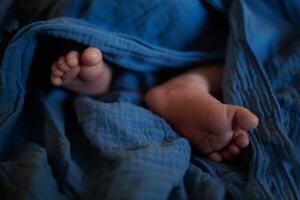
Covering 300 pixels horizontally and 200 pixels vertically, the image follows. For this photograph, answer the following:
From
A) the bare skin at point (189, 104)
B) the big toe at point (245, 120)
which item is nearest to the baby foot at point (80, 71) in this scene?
the bare skin at point (189, 104)

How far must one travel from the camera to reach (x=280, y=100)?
2.11ft

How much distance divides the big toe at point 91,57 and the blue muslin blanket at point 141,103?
0.03m

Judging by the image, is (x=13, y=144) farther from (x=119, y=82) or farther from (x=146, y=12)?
(x=146, y=12)

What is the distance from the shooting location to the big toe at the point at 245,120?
0.55 meters

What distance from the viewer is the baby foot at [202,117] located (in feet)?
1.88

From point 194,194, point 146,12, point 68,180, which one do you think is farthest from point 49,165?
point 146,12

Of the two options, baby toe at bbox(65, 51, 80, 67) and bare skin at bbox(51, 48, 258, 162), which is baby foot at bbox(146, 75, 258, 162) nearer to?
bare skin at bbox(51, 48, 258, 162)

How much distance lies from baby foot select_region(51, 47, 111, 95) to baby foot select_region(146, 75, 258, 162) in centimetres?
10

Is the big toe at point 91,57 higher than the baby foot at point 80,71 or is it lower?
higher

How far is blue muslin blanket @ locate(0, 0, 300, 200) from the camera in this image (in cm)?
54

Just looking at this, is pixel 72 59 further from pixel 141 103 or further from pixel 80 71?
pixel 141 103

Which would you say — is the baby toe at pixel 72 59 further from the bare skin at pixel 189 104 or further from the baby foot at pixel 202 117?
the baby foot at pixel 202 117

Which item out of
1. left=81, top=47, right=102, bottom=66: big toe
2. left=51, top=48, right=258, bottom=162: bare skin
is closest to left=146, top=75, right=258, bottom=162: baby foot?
left=51, top=48, right=258, bottom=162: bare skin

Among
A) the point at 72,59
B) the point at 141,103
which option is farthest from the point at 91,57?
the point at 141,103
